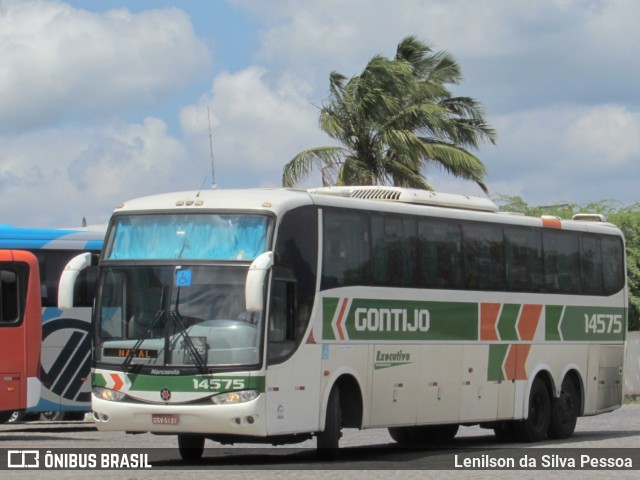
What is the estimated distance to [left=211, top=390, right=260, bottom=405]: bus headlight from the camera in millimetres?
16688

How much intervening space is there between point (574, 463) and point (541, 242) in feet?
19.9

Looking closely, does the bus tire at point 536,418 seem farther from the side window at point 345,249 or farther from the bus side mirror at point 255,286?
the bus side mirror at point 255,286

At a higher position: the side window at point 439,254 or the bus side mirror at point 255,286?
the side window at point 439,254

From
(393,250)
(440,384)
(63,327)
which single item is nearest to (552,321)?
(440,384)

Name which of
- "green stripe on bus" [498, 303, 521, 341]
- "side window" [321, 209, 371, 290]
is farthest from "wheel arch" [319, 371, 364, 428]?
"green stripe on bus" [498, 303, 521, 341]

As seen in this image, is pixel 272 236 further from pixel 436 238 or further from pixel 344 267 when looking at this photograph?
pixel 436 238

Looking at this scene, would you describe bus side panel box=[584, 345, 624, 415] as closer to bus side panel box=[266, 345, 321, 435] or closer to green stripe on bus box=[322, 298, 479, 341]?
green stripe on bus box=[322, 298, 479, 341]

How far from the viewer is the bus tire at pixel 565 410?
2405cm


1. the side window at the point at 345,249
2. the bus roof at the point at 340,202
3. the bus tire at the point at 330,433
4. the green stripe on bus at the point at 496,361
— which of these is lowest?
the bus tire at the point at 330,433

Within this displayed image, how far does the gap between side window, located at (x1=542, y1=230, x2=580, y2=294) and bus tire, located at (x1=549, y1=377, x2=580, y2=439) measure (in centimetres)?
165

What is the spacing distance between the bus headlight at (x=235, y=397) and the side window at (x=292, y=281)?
48cm

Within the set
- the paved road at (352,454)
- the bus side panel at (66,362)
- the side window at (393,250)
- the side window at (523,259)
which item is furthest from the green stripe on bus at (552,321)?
the bus side panel at (66,362)

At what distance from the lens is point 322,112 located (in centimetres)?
3803

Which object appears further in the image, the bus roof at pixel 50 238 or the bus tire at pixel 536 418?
the bus roof at pixel 50 238
